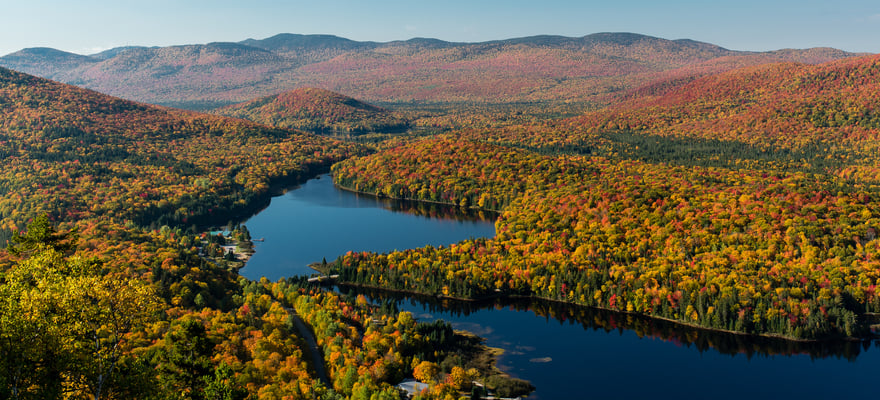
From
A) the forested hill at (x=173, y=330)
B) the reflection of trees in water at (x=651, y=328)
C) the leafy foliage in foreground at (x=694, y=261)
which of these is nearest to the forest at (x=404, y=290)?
the forested hill at (x=173, y=330)

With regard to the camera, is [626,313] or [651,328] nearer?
[651,328]

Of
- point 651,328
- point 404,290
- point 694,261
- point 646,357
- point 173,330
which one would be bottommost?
point 646,357

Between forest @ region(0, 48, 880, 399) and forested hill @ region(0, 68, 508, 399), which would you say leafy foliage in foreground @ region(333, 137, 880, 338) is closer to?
forest @ region(0, 48, 880, 399)

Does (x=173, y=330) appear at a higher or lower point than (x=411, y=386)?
higher

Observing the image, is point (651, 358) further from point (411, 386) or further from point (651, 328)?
point (411, 386)

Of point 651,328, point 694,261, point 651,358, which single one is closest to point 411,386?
point 651,358

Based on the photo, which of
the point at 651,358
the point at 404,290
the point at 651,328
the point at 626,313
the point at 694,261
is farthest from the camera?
→ the point at 404,290

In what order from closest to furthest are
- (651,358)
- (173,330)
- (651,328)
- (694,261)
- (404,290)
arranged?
(173,330)
(651,358)
(651,328)
(694,261)
(404,290)

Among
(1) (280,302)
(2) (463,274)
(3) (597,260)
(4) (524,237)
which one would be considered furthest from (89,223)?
(3) (597,260)

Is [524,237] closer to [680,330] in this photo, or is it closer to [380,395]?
[680,330]
